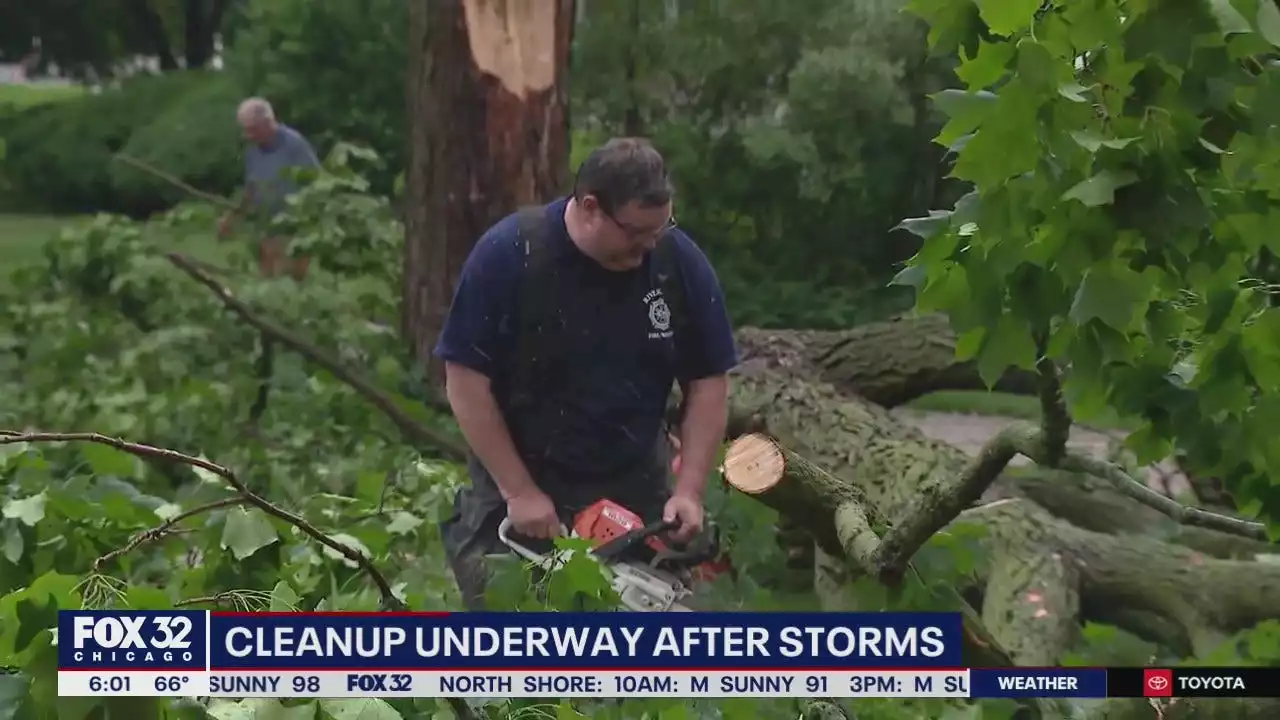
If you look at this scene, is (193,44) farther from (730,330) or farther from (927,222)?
(927,222)

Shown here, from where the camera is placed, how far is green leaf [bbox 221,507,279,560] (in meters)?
1.20

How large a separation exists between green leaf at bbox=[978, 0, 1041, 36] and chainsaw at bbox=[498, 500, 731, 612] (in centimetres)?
71

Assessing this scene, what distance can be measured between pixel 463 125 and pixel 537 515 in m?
0.82

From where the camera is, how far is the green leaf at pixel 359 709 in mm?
1012

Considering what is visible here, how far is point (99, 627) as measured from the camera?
43.3 inches

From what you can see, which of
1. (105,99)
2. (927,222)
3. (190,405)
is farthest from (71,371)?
(927,222)

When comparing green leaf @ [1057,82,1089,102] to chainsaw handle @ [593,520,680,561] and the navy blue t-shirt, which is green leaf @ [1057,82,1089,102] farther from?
chainsaw handle @ [593,520,680,561]

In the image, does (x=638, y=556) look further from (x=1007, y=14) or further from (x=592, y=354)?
(x=1007, y=14)

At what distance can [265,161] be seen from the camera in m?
2.06

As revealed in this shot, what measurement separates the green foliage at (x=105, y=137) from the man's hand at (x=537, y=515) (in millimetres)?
780

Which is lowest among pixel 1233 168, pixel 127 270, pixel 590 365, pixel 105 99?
pixel 127 270

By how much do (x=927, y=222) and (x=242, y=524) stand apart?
0.70 m

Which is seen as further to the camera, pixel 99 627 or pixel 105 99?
pixel 105 99

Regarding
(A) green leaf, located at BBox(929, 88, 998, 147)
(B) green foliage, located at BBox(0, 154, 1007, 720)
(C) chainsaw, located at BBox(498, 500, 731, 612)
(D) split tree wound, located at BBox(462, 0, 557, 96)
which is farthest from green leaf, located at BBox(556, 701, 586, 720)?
(D) split tree wound, located at BBox(462, 0, 557, 96)
